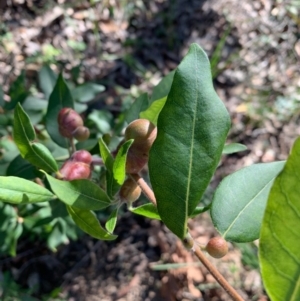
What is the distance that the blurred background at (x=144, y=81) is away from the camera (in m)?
2.48

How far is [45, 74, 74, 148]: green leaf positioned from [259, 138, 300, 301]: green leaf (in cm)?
106

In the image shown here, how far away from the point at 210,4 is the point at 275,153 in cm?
129

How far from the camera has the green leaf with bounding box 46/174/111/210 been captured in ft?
3.07

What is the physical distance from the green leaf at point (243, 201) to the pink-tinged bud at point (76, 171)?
0.30 m

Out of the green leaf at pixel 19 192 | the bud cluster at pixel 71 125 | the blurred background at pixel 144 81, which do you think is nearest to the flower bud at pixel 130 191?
the green leaf at pixel 19 192

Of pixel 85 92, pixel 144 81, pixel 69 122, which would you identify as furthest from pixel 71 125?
pixel 144 81

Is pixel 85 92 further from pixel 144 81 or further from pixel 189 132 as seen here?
pixel 189 132

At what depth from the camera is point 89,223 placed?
0.99 metres

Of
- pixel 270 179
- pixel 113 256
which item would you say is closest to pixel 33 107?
pixel 113 256

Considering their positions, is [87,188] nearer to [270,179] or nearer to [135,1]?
[270,179]

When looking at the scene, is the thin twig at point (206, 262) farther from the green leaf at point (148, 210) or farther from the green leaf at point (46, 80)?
the green leaf at point (46, 80)

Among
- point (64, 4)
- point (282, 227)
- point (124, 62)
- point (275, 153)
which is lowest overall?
point (275, 153)

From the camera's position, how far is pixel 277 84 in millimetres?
3252

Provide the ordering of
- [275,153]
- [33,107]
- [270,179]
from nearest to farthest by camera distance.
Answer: [270,179] < [33,107] < [275,153]
